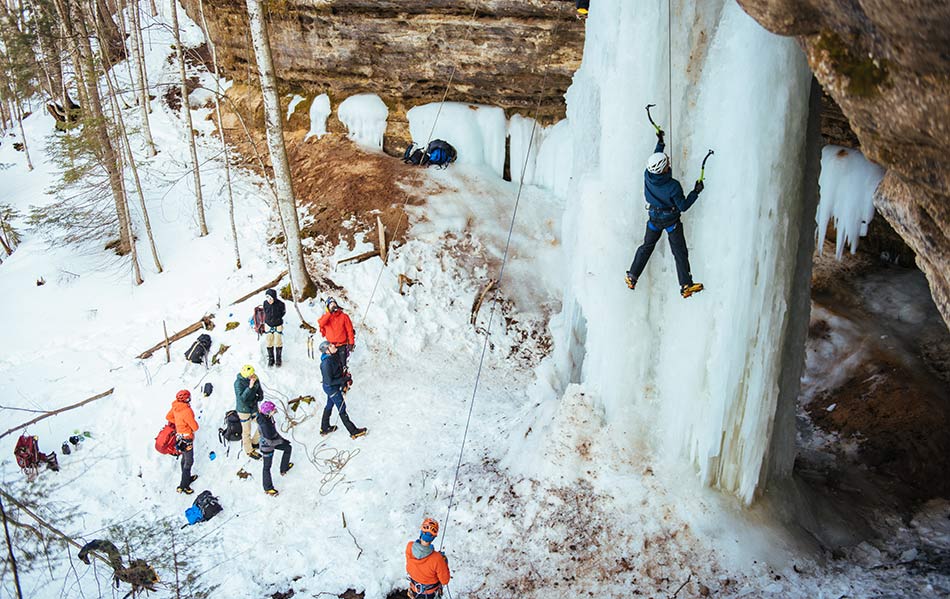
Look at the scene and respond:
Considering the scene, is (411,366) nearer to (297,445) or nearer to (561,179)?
(297,445)

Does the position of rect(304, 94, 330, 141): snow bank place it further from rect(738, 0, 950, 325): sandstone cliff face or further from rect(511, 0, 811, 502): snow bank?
rect(738, 0, 950, 325): sandstone cliff face

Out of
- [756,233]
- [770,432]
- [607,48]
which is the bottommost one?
[770,432]

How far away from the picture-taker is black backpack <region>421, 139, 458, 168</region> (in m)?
14.1

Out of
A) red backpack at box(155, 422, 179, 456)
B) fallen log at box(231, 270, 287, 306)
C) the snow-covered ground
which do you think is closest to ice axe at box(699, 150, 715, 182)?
the snow-covered ground

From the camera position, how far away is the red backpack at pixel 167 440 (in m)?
8.98

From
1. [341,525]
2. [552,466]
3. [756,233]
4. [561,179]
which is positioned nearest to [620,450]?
[552,466]

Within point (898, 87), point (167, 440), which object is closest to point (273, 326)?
point (167, 440)

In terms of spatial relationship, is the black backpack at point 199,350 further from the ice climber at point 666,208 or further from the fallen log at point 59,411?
the ice climber at point 666,208

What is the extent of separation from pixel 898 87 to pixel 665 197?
8.14ft

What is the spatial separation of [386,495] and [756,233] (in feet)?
17.0

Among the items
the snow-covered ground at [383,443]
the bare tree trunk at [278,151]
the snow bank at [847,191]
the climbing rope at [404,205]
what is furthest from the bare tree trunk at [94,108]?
the snow bank at [847,191]

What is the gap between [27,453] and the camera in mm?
9430

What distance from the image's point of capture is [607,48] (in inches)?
293

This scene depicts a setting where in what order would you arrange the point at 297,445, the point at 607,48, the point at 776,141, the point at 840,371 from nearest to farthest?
1. the point at 776,141
2. the point at 607,48
3. the point at 297,445
4. the point at 840,371
